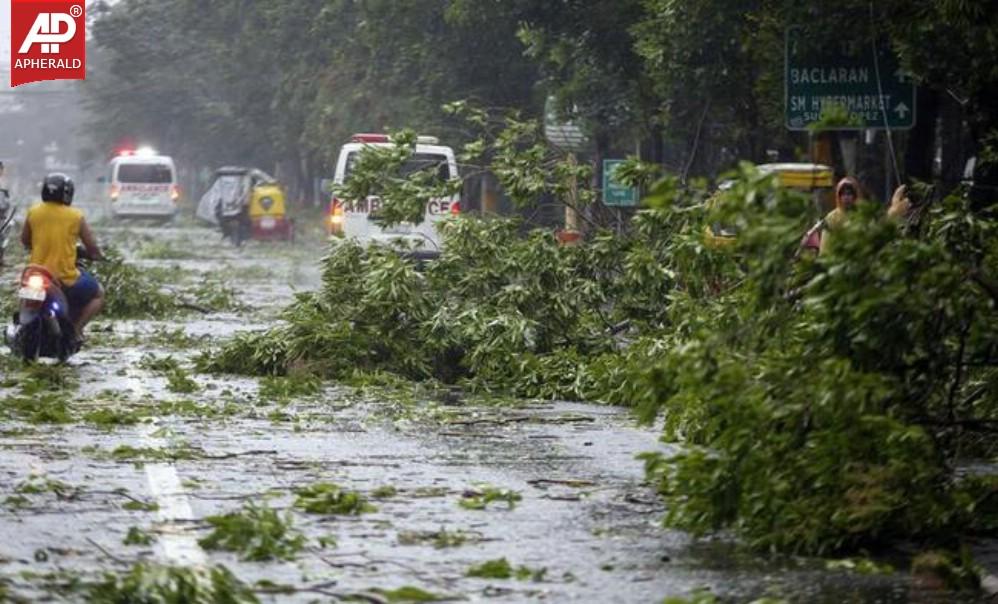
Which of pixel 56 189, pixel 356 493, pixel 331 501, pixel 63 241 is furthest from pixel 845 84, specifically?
pixel 331 501

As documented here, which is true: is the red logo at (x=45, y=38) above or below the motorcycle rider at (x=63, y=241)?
above

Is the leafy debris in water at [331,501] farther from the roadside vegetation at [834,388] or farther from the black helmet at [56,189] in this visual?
the black helmet at [56,189]

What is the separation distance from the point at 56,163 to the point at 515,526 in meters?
185

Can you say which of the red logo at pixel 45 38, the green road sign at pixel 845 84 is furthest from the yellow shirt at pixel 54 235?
the red logo at pixel 45 38

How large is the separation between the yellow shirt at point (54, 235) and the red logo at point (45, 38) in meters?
48.1

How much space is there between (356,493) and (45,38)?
64.2 metres

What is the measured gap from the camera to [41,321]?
18.4 m

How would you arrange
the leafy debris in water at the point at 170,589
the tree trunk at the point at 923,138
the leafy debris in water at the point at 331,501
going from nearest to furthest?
the leafy debris in water at the point at 170,589
the leafy debris in water at the point at 331,501
the tree trunk at the point at 923,138

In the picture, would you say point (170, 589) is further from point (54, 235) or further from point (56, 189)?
point (56, 189)

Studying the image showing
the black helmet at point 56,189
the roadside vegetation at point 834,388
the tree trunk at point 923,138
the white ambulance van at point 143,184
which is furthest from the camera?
the white ambulance van at point 143,184

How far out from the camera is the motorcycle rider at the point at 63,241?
18.7 meters

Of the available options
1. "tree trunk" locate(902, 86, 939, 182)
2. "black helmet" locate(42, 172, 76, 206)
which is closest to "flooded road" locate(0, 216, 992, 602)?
"black helmet" locate(42, 172, 76, 206)

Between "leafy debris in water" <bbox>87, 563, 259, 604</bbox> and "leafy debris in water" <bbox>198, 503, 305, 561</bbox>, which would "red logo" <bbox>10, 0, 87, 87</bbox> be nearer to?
"leafy debris in water" <bbox>198, 503, 305, 561</bbox>

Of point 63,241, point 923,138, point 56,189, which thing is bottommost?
point 63,241
